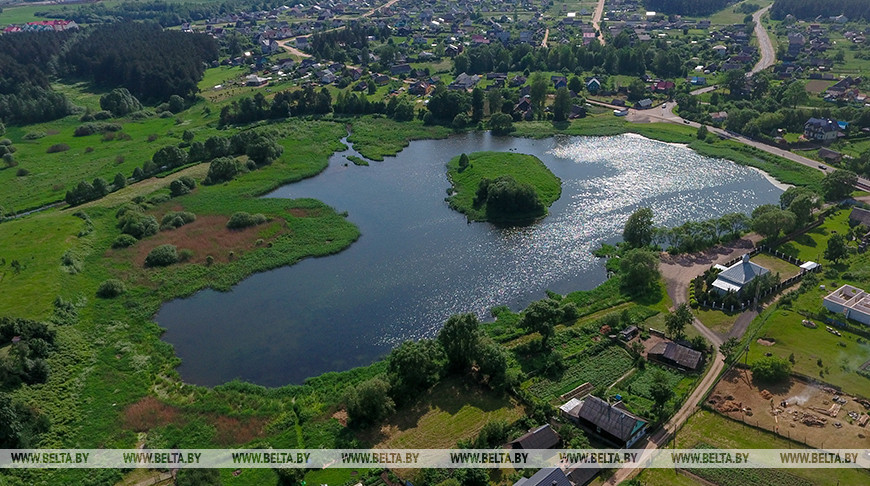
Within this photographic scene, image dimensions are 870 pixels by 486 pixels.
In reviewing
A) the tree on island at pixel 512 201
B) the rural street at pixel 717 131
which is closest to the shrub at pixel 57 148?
the tree on island at pixel 512 201

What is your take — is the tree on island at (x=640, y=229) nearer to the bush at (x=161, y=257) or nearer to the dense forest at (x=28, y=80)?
the bush at (x=161, y=257)

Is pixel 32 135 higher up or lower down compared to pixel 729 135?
lower down

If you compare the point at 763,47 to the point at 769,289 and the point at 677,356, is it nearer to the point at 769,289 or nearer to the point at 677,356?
the point at 769,289

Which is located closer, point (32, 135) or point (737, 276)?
point (737, 276)

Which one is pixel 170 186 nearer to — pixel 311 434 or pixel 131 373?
pixel 131 373

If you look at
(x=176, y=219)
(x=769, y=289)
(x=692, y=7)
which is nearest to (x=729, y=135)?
(x=769, y=289)

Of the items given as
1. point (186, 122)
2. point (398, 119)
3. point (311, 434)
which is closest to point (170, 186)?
point (186, 122)
